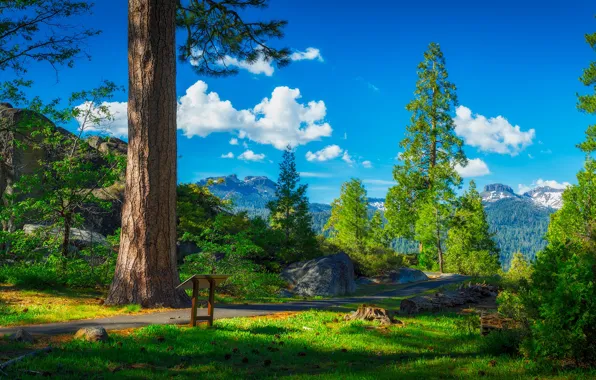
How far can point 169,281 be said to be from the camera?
37.6 ft

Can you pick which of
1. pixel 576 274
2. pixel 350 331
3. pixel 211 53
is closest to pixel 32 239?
pixel 211 53

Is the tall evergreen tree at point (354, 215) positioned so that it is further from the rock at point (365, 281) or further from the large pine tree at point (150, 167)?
the large pine tree at point (150, 167)

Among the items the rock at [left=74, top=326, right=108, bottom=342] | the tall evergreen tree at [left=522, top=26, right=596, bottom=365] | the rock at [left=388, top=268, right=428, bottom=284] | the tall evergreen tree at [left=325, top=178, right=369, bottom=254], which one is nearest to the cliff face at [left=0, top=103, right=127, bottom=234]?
the rock at [left=74, top=326, right=108, bottom=342]

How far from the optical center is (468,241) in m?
42.9

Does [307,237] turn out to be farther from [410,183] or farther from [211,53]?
[410,183]

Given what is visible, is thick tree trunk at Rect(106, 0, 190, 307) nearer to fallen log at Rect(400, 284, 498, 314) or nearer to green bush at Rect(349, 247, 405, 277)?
fallen log at Rect(400, 284, 498, 314)

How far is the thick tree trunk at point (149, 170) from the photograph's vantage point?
36.8 ft

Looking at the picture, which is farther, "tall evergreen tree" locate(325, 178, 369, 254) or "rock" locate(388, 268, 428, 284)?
"tall evergreen tree" locate(325, 178, 369, 254)

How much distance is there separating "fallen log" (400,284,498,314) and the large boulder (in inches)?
230

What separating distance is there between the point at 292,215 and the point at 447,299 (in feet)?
50.6

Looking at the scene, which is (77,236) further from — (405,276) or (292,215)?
(405,276)

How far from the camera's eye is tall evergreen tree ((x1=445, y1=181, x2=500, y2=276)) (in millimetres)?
39188

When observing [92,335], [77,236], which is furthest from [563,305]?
[77,236]

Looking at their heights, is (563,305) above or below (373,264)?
above
